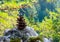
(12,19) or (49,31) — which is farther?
(49,31)

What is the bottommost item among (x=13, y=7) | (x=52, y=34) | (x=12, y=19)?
(x=52, y=34)

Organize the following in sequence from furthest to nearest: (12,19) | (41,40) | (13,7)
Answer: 1. (12,19)
2. (13,7)
3. (41,40)

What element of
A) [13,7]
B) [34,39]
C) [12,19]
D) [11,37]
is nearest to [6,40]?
[11,37]

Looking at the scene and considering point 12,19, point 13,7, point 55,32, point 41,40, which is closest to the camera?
point 41,40

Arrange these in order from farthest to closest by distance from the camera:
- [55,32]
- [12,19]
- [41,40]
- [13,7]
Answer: [55,32], [12,19], [13,7], [41,40]

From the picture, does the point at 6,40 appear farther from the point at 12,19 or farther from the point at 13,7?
the point at 12,19

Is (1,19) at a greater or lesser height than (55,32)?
greater

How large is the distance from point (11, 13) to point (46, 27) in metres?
7.39

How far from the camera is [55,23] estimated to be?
1180 cm

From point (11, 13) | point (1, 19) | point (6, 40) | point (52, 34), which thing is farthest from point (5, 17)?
point (52, 34)

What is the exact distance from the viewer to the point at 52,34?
11.7 m

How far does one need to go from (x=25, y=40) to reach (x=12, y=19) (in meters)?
2.53

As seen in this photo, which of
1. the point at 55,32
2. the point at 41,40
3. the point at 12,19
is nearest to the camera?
the point at 41,40

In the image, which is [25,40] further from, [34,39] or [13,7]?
[13,7]
